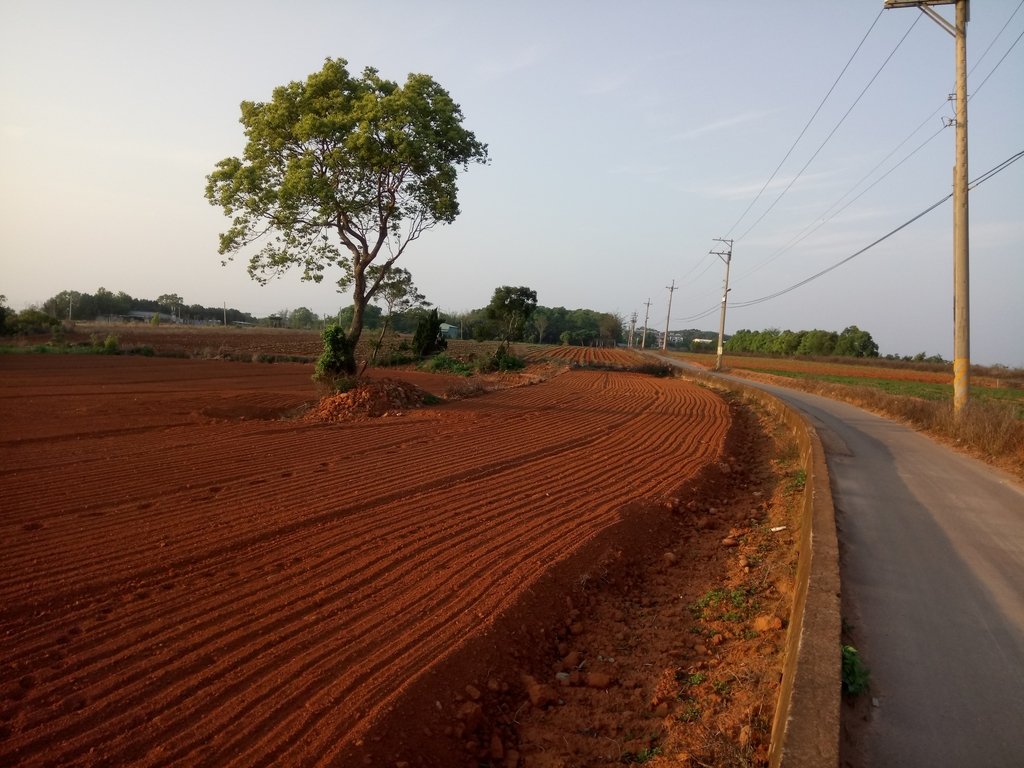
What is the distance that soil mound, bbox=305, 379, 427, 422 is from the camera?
46.6 ft

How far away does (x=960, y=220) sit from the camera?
13984 mm

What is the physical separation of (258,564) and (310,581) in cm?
57

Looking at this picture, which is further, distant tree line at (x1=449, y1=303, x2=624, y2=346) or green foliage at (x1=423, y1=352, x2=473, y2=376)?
distant tree line at (x1=449, y1=303, x2=624, y2=346)

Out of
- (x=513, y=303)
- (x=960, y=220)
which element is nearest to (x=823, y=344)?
(x=513, y=303)

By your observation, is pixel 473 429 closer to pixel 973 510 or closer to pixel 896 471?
pixel 896 471

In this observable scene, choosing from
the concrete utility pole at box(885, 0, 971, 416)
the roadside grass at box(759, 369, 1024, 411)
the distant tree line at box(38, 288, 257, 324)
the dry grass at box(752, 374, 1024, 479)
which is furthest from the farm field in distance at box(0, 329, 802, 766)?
the distant tree line at box(38, 288, 257, 324)

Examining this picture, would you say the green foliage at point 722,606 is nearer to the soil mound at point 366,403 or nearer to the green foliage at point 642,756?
the green foliage at point 642,756

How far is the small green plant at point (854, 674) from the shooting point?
Result: 3.50 meters

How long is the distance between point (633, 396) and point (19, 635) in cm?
1985

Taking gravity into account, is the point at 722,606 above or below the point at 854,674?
below

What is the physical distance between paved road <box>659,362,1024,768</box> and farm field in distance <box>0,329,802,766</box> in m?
0.65

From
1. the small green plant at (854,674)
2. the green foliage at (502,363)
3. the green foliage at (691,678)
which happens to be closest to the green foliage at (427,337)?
the green foliage at (502,363)

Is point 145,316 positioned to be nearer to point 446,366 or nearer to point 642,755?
point 446,366

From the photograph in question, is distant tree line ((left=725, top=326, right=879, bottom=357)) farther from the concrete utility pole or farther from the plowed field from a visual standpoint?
the plowed field
